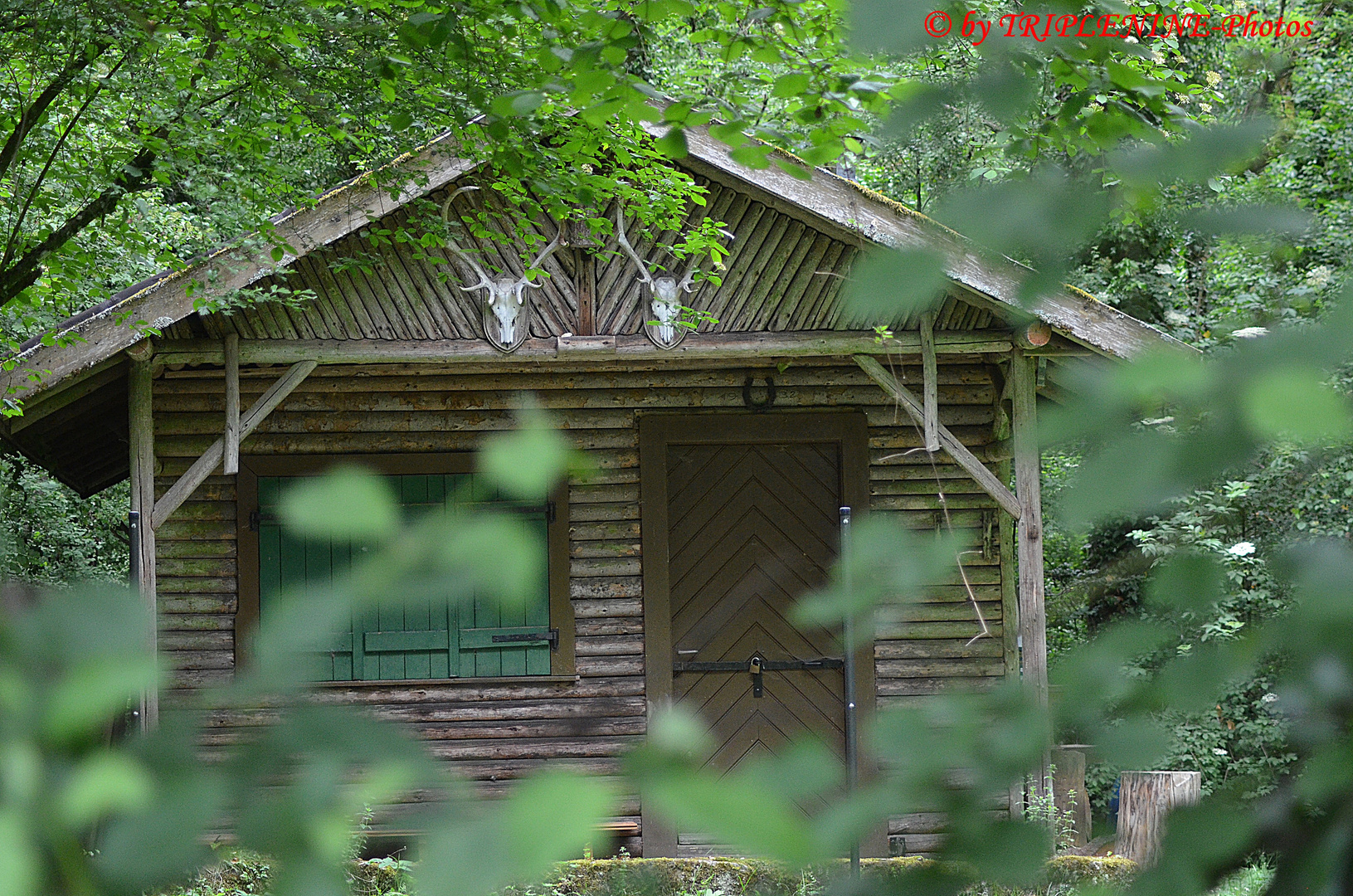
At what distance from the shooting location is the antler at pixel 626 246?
6156 millimetres

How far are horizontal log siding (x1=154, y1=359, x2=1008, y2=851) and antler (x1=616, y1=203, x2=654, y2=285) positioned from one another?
3.78 ft

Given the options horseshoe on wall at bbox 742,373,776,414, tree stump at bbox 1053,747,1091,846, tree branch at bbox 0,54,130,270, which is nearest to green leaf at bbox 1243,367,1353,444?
tree branch at bbox 0,54,130,270

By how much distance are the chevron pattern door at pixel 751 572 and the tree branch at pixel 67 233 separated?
11.8 ft

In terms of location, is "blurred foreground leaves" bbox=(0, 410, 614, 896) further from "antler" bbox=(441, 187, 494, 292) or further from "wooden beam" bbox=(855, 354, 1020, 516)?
"wooden beam" bbox=(855, 354, 1020, 516)

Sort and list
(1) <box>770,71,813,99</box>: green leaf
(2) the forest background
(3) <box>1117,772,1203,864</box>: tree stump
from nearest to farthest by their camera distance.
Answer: (3) <box>1117,772,1203,864</box>: tree stump
(2) the forest background
(1) <box>770,71,813,99</box>: green leaf

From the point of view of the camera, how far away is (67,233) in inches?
250

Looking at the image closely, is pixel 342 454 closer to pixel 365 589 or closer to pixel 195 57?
pixel 195 57

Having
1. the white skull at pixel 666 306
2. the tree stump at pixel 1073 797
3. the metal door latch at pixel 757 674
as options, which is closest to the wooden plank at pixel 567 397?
the white skull at pixel 666 306

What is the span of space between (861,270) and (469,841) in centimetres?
40

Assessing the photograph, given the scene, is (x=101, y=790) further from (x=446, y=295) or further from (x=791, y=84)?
(x=446, y=295)

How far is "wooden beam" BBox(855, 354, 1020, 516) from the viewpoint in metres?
6.39

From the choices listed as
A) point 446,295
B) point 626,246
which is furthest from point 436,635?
point 626,246

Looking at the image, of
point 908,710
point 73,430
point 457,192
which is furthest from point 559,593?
point 908,710

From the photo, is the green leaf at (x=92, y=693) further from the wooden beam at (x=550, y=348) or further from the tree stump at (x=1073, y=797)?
the tree stump at (x=1073, y=797)
